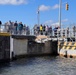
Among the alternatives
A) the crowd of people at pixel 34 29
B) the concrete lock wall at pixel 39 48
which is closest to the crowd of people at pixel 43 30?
the crowd of people at pixel 34 29

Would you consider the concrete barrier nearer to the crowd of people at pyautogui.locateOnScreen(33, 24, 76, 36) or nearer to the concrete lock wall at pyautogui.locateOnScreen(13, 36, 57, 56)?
the concrete lock wall at pyautogui.locateOnScreen(13, 36, 57, 56)

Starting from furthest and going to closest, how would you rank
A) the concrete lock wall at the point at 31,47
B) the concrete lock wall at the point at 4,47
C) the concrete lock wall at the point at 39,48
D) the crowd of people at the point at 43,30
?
the crowd of people at the point at 43,30
the concrete lock wall at the point at 39,48
the concrete lock wall at the point at 31,47
the concrete lock wall at the point at 4,47

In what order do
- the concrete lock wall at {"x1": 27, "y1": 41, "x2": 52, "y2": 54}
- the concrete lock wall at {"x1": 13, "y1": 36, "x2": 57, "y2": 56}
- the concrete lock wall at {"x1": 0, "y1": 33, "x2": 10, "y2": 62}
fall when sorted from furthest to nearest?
the concrete lock wall at {"x1": 27, "y1": 41, "x2": 52, "y2": 54}, the concrete lock wall at {"x1": 13, "y1": 36, "x2": 57, "y2": 56}, the concrete lock wall at {"x1": 0, "y1": 33, "x2": 10, "y2": 62}

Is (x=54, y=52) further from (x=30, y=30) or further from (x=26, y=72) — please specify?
(x=26, y=72)

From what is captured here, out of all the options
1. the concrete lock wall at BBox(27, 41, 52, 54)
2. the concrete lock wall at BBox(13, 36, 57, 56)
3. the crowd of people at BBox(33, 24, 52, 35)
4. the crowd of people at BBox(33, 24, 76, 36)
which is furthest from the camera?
the crowd of people at BBox(33, 24, 52, 35)

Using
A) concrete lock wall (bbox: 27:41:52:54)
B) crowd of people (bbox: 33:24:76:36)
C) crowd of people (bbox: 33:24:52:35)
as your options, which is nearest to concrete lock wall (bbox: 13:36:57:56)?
concrete lock wall (bbox: 27:41:52:54)

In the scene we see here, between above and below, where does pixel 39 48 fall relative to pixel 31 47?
below

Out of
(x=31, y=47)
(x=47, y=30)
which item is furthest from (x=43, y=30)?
(x=31, y=47)

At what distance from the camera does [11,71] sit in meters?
23.6

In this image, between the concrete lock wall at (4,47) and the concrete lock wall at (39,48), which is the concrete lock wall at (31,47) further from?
the concrete lock wall at (4,47)

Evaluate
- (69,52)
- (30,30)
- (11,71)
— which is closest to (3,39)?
(11,71)

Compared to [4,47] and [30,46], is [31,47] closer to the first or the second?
[30,46]

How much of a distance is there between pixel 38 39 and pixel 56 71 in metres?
17.4

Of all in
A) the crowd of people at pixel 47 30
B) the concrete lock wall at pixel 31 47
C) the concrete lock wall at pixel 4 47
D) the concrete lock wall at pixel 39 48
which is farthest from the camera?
the crowd of people at pixel 47 30
